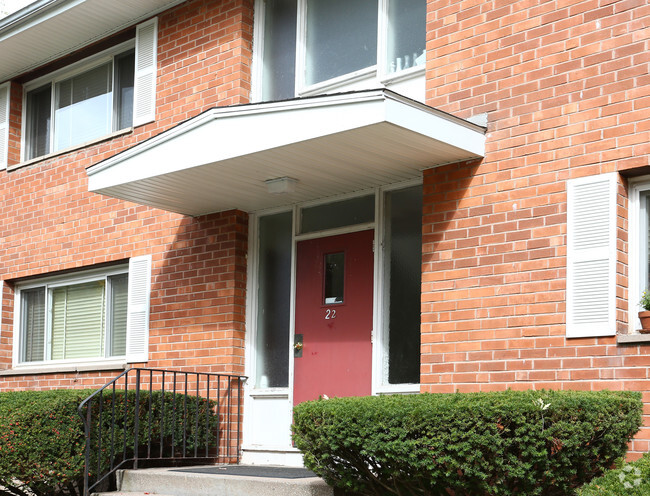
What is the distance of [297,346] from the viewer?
862 cm

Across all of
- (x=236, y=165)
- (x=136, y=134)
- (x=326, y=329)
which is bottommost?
(x=326, y=329)

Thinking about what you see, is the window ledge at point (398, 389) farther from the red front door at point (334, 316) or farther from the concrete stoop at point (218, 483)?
the concrete stoop at point (218, 483)

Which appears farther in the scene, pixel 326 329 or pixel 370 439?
pixel 326 329

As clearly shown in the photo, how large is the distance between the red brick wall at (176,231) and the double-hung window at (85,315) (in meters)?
0.22

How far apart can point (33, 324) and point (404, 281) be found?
5.82 meters

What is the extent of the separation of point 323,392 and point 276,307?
3.71 ft

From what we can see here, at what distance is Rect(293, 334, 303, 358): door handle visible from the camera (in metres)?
8.60

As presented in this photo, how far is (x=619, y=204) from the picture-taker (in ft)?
20.9

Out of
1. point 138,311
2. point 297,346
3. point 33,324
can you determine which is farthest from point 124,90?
point 297,346

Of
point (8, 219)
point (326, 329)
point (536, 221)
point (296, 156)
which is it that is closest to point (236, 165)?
point (296, 156)

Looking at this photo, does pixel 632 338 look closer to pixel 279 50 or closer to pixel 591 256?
pixel 591 256

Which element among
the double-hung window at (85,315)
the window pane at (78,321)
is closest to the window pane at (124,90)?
the double-hung window at (85,315)

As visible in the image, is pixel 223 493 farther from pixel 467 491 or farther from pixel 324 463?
pixel 467 491

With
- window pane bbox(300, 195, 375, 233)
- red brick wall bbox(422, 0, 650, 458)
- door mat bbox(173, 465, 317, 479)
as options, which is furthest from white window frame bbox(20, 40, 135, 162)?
red brick wall bbox(422, 0, 650, 458)
